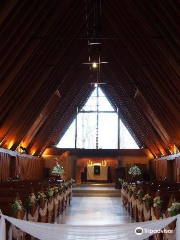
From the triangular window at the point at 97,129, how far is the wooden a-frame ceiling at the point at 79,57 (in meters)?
6.62

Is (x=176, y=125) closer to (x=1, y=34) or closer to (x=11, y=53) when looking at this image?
(x=11, y=53)

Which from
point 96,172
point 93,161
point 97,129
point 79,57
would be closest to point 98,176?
point 96,172

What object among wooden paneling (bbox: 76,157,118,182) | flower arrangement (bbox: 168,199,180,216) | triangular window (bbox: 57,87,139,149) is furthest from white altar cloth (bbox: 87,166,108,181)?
flower arrangement (bbox: 168,199,180,216)

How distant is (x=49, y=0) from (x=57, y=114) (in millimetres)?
15436

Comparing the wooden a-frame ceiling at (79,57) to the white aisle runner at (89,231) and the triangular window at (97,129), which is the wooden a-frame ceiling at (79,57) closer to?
the triangular window at (97,129)

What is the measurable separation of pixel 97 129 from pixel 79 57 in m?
13.3

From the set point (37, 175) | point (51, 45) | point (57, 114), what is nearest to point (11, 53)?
point (51, 45)

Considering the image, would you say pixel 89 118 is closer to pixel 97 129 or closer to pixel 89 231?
pixel 97 129

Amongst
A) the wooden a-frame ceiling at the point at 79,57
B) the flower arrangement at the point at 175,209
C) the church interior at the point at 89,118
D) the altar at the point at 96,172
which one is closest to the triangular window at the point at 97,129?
the church interior at the point at 89,118

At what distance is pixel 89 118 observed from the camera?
35562 millimetres

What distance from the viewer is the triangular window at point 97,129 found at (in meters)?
35.0

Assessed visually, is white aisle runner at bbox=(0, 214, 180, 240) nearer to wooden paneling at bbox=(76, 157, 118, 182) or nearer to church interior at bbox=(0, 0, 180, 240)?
church interior at bbox=(0, 0, 180, 240)

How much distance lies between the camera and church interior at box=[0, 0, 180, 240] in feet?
31.4

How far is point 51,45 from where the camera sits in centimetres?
1711
